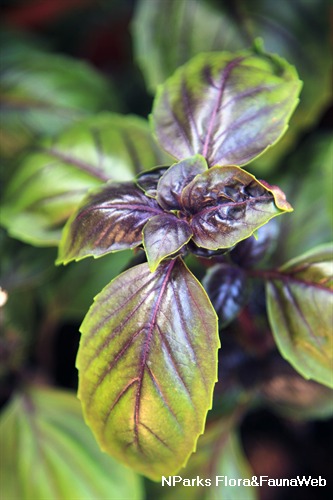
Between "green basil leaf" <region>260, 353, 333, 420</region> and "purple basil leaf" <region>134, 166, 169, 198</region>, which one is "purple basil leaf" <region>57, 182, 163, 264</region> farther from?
"green basil leaf" <region>260, 353, 333, 420</region>

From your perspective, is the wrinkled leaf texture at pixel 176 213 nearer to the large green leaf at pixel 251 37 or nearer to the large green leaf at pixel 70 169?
the large green leaf at pixel 70 169

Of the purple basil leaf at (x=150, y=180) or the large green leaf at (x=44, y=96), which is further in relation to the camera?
the large green leaf at (x=44, y=96)

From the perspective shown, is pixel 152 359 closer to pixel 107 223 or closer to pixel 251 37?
pixel 107 223

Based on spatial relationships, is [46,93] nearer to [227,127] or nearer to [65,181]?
[65,181]

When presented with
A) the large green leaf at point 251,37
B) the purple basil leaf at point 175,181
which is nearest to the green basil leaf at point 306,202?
the large green leaf at point 251,37

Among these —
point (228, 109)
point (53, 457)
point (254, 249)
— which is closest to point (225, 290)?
point (254, 249)

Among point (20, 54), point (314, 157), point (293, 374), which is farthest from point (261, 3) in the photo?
point (293, 374)
